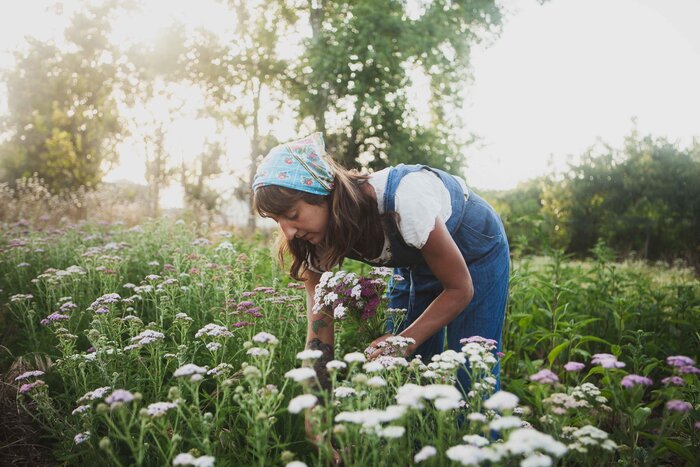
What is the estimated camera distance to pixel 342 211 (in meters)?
2.21

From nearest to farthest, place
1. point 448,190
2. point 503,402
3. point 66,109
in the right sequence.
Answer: point 503,402, point 448,190, point 66,109

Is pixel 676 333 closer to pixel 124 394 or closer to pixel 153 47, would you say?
pixel 124 394

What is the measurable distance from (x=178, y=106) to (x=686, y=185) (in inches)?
614

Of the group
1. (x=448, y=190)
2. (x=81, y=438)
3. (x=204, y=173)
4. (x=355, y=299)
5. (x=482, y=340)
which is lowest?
(x=81, y=438)

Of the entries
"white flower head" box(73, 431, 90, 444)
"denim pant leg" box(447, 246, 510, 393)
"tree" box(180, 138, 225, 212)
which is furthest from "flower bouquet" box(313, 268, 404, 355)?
"tree" box(180, 138, 225, 212)

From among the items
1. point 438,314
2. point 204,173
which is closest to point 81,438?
point 438,314

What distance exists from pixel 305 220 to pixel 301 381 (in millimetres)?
901

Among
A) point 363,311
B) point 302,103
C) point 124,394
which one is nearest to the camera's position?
point 124,394

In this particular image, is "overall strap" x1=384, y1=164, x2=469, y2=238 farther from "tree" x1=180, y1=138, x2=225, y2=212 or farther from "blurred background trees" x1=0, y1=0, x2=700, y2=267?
"tree" x1=180, y1=138, x2=225, y2=212

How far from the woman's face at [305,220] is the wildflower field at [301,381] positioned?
0.28 m

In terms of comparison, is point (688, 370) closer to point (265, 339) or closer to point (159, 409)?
point (265, 339)

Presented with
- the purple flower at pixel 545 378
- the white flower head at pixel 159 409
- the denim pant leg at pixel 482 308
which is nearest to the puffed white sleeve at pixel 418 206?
the denim pant leg at pixel 482 308

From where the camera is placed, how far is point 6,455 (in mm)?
2322

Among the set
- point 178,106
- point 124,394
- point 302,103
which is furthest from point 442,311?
point 178,106
